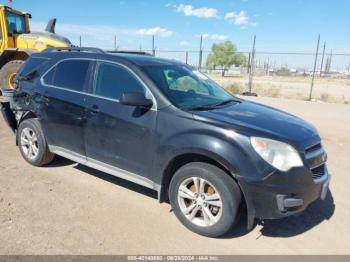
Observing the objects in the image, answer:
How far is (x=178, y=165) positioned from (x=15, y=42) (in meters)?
10.9

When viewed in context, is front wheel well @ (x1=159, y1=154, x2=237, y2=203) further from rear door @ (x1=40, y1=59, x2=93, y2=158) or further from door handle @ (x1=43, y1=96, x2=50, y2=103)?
door handle @ (x1=43, y1=96, x2=50, y2=103)

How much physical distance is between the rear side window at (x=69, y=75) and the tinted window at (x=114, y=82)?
0.30m

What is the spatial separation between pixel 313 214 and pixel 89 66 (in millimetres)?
3457

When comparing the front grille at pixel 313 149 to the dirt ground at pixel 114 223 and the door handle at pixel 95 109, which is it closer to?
the dirt ground at pixel 114 223

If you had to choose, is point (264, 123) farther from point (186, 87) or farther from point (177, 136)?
point (186, 87)

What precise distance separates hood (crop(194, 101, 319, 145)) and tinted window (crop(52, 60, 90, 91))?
1.87 meters

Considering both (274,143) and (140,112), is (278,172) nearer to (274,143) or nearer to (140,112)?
(274,143)

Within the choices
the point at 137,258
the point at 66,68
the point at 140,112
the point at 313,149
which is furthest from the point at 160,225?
the point at 66,68

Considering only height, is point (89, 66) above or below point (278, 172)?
above

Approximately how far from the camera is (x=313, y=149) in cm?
383

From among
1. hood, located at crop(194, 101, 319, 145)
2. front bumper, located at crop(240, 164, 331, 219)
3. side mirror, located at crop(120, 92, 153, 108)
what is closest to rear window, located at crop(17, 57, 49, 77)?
side mirror, located at crop(120, 92, 153, 108)

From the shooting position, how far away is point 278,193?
3.41m

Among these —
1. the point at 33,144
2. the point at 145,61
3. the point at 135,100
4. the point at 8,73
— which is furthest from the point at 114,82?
the point at 8,73

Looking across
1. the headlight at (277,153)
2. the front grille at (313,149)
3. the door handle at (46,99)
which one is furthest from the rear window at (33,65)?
the front grille at (313,149)
